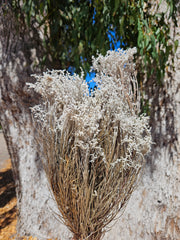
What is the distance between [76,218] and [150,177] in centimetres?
143

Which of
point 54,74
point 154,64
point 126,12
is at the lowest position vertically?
point 54,74

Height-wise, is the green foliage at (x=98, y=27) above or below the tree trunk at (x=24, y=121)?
above

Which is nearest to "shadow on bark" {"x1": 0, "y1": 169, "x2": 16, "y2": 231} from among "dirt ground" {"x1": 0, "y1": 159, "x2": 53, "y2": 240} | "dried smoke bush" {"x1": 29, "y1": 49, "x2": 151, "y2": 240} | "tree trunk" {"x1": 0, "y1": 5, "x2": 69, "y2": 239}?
"dirt ground" {"x1": 0, "y1": 159, "x2": 53, "y2": 240}

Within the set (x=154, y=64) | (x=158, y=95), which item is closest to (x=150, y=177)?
(x=158, y=95)

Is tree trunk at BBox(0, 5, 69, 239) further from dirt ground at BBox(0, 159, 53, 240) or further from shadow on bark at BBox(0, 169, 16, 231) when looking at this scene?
shadow on bark at BBox(0, 169, 16, 231)

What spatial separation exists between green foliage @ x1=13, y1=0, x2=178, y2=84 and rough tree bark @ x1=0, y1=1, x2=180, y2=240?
0.80 feet

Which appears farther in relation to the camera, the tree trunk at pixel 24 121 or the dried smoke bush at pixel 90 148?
the tree trunk at pixel 24 121

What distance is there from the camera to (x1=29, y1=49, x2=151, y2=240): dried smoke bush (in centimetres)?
140

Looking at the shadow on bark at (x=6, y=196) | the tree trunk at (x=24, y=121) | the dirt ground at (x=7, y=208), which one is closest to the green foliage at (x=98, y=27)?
the tree trunk at (x=24, y=121)

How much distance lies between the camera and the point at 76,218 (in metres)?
1.46

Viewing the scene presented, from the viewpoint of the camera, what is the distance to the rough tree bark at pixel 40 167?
2545mm

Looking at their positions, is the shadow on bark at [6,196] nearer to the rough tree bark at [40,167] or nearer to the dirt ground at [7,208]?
the dirt ground at [7,208]

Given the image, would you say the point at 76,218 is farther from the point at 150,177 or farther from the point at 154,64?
the point at 154,64

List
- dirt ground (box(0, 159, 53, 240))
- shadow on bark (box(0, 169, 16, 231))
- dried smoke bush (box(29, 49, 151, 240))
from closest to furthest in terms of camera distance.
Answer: dried smoke bush (box(29, 49, 151, 240)), dirt ground (box(0, 159, 53, 240)), shadow on bark (box(0, 169, 16, 231))
